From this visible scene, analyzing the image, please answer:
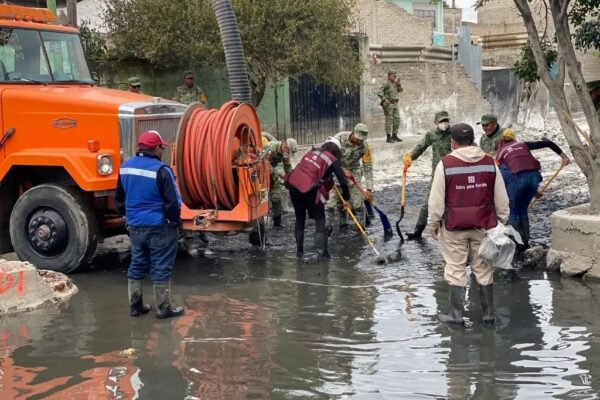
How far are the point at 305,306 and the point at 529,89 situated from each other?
77.0 ft

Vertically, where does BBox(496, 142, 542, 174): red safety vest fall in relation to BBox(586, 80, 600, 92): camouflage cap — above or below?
below

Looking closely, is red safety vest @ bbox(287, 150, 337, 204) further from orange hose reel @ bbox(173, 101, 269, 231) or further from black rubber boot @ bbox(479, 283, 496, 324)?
black rubber boot @ bbox(479, 283, 496, 324)

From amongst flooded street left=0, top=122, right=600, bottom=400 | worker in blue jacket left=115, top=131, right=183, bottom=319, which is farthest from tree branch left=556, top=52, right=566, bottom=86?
worker in blue jacket left=115, top=131, right=183, bottom=319

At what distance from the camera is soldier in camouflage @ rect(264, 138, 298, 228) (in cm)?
1173

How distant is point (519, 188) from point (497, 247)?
3210 mm

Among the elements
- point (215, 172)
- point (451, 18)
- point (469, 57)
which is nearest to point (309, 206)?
point (215, 172)

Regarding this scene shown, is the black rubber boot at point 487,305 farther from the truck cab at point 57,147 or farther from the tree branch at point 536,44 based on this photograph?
the truck cab at point 57,147

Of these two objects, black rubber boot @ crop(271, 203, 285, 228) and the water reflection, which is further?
black rubber boot @ crop(271, 203, 285, 228)

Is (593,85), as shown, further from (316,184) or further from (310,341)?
(310,341)

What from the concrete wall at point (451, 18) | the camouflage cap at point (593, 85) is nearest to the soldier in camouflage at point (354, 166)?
the camouflage cap at point (593, 85)

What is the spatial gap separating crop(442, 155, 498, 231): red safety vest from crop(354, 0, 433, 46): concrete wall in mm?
23702

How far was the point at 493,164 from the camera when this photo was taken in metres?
6.97

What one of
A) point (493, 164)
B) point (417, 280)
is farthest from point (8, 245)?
point (493, 164)

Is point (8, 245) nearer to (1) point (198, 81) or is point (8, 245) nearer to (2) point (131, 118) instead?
(2) point (131, 118)
